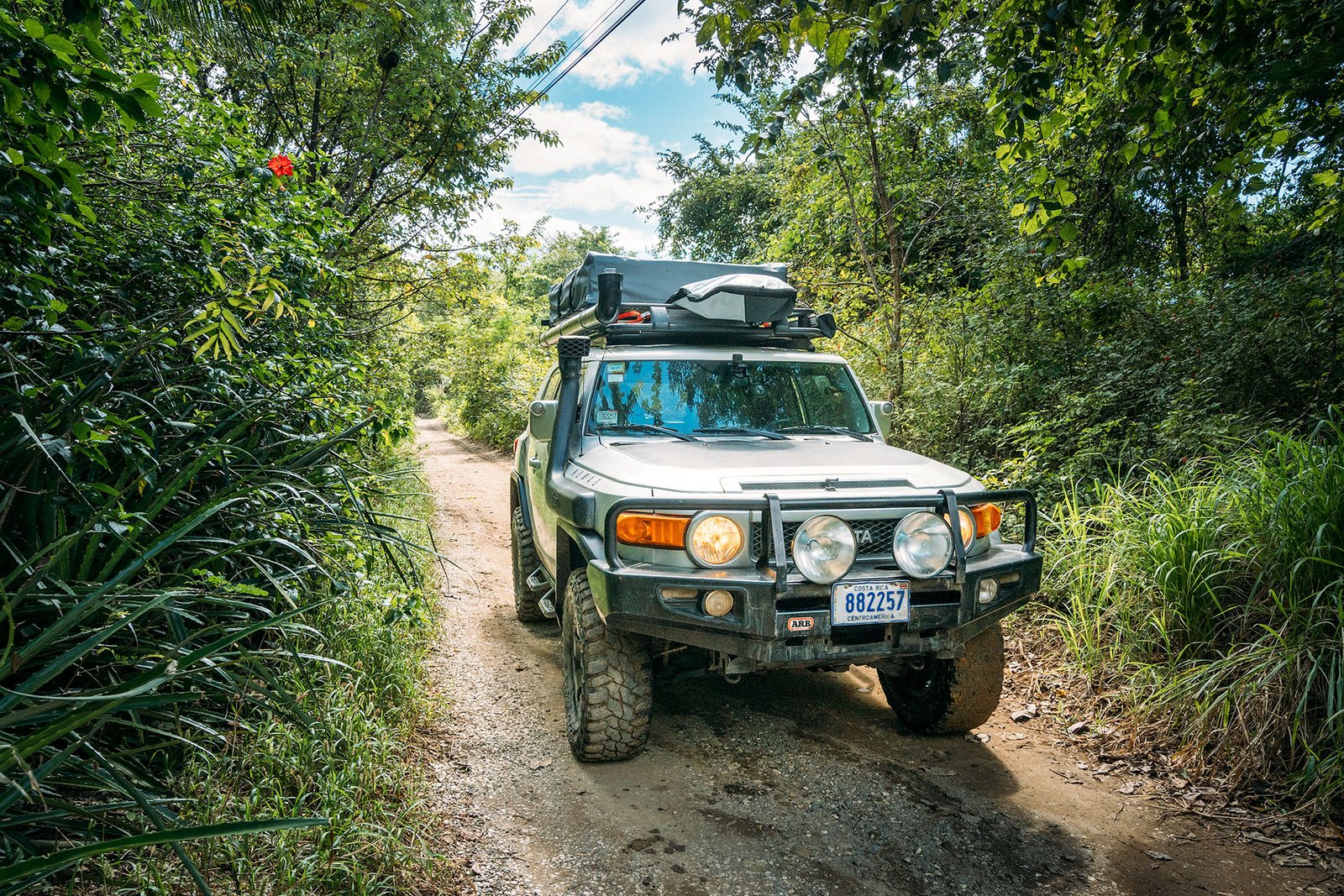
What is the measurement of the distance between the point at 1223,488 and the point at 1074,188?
3.52 meters

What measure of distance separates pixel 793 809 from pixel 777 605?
90 centimetres

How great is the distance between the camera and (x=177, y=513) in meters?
3.10

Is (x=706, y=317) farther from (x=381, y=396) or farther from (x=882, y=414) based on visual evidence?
(x=381, y=396)

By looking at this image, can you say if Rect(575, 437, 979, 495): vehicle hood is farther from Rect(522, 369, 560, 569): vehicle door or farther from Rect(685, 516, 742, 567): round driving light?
Rect(522, 369, 560, 569): vehicle door

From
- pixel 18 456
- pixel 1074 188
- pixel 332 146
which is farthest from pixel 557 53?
pixel 18 456

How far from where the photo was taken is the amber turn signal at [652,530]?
2.92m

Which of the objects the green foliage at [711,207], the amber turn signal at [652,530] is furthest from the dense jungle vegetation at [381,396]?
the green foliage at [711,207]

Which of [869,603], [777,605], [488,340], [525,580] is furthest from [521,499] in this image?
[488,340]

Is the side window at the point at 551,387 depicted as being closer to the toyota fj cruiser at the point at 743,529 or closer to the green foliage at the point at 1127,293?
the toyota fj cruiser at the point at 743,529

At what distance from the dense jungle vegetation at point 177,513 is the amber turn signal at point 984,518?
2496mm

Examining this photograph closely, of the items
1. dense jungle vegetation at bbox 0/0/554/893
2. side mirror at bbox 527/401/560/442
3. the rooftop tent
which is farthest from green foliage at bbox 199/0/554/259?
side mirror at bbox 527/401/560/442

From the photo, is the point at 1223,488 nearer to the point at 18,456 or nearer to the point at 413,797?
the point at 413,797

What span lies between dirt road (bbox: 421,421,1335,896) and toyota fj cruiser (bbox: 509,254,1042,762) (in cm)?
26

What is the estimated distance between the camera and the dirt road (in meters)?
2.64
